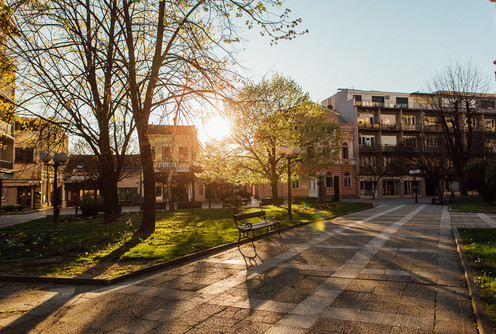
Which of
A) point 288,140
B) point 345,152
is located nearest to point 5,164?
point 288,140

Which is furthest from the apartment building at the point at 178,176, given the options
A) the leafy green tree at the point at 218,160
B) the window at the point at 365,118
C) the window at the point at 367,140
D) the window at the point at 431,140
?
the window at the point at 431,140

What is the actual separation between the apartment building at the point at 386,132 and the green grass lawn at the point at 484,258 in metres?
36.8

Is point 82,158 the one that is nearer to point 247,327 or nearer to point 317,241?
point 317,241

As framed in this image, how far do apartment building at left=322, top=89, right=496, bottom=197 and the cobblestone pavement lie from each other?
4139 centimetres

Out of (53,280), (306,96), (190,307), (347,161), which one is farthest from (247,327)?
(347,161)

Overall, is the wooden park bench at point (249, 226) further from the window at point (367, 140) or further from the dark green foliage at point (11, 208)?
the window at point (367, 140)

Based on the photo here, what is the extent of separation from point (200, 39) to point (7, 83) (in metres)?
7.92

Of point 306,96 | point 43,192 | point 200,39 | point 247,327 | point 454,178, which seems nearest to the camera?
point 247,327

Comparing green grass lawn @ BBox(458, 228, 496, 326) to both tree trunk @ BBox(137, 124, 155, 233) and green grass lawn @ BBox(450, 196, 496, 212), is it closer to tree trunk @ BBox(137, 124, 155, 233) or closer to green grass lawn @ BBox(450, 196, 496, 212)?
tree trunk @ BBox(137, 124, 155, 233)

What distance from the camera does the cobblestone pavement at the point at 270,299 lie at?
3.95 metres

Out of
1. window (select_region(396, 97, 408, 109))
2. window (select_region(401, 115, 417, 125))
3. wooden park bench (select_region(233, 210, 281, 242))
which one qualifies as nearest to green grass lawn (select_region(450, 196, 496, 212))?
wooden park bench (select_region(233, 210, 281, 242))

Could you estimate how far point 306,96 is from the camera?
2514 cm

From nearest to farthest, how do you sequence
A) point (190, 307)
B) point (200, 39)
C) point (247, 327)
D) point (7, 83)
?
point (247, 327) < point (190, 307) < point (200, 39) < point (7, 83)

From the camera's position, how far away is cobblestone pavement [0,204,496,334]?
3.95 metres
